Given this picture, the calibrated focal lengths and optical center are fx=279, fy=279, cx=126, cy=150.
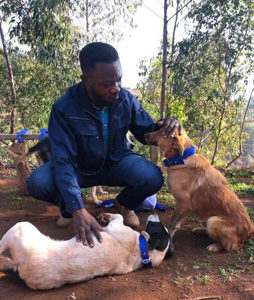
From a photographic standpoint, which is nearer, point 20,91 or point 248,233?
point 248,233

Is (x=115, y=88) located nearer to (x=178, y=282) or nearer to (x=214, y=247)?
(x=178, y=282)

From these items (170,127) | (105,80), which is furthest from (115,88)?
(170,127)

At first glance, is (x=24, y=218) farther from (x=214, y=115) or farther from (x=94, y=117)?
(x=214, y=115)

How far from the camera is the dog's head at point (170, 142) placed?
3229mm

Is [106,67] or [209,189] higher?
[106,67]

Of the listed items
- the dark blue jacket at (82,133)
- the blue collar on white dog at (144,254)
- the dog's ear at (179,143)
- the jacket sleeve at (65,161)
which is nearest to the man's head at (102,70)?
the dark blue jacket at (82,133)

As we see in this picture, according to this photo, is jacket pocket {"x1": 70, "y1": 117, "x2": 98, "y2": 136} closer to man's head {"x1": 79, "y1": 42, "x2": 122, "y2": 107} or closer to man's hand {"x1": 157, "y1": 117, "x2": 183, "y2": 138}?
man's head {"x1": 79, "y1": 42, "x2": 122, "y2": 107}

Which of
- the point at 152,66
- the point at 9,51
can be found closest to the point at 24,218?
the point at 9,51

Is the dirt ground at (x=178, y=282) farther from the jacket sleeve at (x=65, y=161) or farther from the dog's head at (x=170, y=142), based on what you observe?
the dog's head at (x=170, y=142)

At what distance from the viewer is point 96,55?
2.68 metres

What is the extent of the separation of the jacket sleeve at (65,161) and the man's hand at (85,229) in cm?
11

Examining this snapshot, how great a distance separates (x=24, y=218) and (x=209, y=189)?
2.40 meters

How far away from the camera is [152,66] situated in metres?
10.0

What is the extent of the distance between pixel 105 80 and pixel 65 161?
858 millimetres
